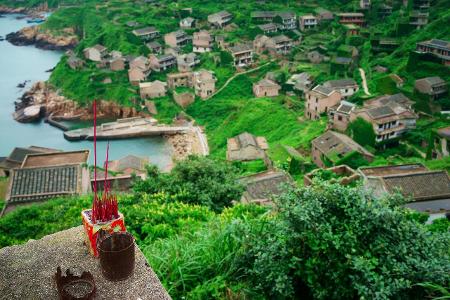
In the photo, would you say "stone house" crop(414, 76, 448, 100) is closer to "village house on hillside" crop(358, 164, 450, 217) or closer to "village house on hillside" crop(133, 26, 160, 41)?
"village house on hillside" crop(358, 164, 450, 217)

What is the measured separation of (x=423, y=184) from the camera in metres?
20.3

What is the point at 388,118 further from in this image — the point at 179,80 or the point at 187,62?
the point at 187,62

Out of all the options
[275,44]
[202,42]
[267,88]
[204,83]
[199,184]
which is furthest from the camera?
[202,42]

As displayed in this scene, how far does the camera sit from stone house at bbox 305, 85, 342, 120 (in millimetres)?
38906

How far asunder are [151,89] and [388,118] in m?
27.9

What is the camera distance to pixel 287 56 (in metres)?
52.7

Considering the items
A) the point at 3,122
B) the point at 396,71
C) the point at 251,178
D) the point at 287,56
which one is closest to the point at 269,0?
the point at 287,56

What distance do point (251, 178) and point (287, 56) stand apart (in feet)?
101

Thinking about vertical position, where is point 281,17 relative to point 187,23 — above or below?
above

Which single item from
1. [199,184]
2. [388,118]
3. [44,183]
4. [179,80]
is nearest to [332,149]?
[388,118]

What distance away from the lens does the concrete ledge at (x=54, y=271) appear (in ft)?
14.8

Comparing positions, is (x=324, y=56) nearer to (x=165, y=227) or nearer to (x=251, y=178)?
(x=251, y=178)

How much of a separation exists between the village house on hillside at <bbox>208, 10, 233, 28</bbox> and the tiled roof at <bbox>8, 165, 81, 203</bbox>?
47511 mm

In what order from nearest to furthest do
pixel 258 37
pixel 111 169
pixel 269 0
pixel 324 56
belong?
1. pixel 111 169
2. pixel 324 56
3. pixel 258 37
4. pixel 269 0
